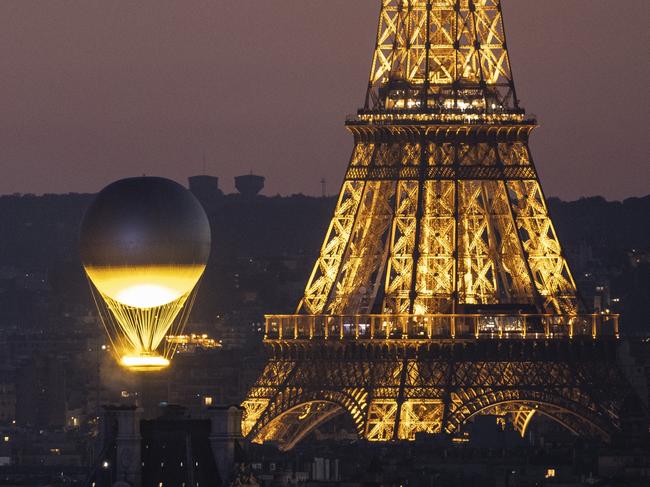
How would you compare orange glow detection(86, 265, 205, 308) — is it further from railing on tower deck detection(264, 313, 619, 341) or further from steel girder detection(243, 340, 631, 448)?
railing on tower deck detection(264, 313, 619, 341)

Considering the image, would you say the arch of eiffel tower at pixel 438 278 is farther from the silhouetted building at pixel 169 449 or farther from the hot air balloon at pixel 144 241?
the silhouetted building at pixel 169 449

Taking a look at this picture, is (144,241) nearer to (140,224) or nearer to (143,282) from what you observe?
(140,224)

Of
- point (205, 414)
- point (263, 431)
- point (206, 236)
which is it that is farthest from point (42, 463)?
point (205, 414)

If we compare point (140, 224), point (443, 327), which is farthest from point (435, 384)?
point (140, 224)

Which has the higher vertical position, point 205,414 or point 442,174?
point 442,174

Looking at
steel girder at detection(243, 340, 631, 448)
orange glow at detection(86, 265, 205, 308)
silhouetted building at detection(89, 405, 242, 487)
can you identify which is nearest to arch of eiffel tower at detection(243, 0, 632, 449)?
steel girder at detection(243, 340, 631, 448)

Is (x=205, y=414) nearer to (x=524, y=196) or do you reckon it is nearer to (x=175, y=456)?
(x=175, y=456)
